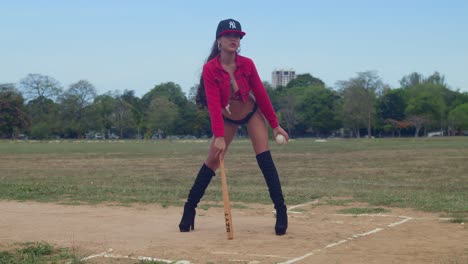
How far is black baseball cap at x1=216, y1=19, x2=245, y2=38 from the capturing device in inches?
253

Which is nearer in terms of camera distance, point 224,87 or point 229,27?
point 224,87

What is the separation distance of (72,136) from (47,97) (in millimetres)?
8937

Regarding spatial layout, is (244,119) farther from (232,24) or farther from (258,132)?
(232,24)

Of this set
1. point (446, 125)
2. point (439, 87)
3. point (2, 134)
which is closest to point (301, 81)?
point (439, 87)

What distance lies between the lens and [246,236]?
6168 millimetres

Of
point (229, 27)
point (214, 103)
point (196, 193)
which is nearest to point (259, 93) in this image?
point (214, 103)

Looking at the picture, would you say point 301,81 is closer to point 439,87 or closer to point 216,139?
point 439,87

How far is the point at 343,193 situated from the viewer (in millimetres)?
11727

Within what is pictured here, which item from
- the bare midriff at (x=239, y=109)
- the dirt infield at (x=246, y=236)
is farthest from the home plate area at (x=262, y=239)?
the bare midriff at (x=239, y=109)

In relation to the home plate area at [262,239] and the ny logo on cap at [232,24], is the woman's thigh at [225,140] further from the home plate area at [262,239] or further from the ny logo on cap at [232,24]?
the ny logo on cap at [232,24]

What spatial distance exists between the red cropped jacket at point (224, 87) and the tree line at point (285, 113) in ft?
308

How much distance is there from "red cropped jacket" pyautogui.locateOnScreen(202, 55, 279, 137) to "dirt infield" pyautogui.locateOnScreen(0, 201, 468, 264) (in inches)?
49.9

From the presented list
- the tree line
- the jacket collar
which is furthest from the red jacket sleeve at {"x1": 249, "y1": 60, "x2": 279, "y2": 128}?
the tree line

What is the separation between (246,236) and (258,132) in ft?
3.84
